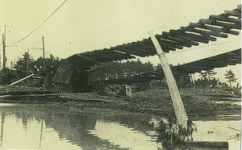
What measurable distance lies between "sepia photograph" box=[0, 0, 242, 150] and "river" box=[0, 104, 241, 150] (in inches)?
0.5

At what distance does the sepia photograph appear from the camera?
286 cm

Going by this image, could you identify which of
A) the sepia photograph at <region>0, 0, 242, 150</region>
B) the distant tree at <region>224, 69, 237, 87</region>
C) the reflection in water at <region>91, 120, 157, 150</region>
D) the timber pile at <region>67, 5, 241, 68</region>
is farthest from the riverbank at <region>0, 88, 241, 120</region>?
the timber pile at <region>67, 5, 241, 68</region>

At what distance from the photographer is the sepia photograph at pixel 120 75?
2863 mm

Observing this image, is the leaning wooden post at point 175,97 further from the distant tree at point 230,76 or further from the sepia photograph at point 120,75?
the distant tree at point 230,76

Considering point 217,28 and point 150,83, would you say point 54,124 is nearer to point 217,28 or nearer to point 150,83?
point 150,83

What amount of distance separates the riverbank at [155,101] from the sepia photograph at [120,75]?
1 centimetres

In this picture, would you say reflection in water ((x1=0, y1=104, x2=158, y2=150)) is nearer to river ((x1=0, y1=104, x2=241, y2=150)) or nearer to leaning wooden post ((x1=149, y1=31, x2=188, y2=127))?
river ((x1=0, y1=104, x2=241, y2=150))

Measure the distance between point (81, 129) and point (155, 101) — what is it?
103 cm

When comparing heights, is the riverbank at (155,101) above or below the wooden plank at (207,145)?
above

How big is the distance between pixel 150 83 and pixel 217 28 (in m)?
1.03

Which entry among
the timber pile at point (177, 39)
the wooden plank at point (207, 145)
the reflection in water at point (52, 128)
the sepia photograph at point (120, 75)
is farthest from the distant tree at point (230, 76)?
the reflection in water at point (52, 128)

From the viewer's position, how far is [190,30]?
2850 mm

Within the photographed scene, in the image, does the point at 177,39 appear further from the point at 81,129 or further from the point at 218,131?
the point at 81,129

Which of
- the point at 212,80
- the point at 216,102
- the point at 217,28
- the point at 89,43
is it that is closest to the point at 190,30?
the point at 217,28
